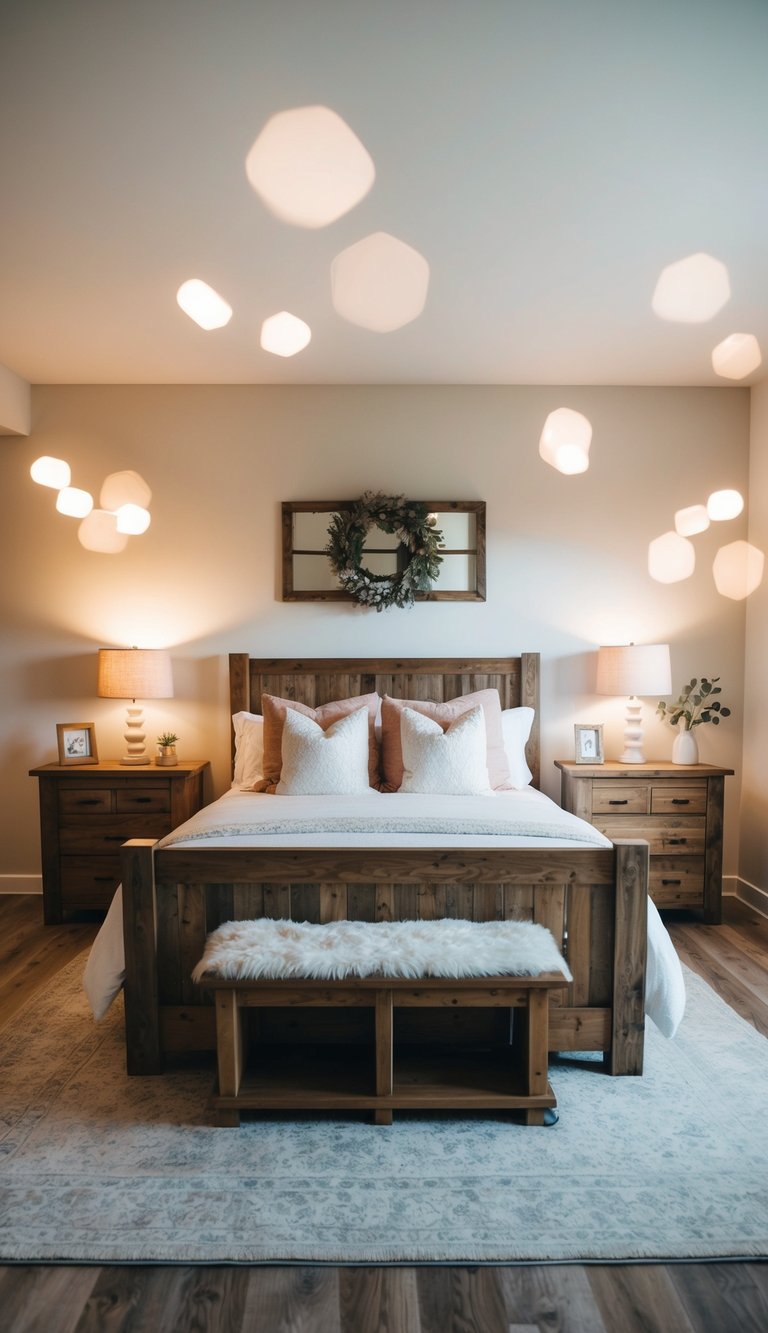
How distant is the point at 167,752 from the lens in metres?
4.32

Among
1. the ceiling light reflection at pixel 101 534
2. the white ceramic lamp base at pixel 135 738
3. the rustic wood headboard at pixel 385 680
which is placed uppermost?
the ceiling light reflection at pixel 101 534

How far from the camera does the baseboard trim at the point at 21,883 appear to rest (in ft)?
15.0

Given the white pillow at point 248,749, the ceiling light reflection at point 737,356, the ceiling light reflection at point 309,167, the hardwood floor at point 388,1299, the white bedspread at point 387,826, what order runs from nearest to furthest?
the hardwood floor at point 388,1299
the ceiling light reflection at point 309,167
the white bedspread at point 387,826
the ceiling light reflection at point 737,356
the white pillow at point 248,749

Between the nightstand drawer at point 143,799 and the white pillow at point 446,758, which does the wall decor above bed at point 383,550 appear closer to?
the white pillow at point 446,758

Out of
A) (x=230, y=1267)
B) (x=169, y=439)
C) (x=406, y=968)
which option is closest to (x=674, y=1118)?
(x=406, y=968)

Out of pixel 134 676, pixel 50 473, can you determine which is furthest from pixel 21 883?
pixel 50 473

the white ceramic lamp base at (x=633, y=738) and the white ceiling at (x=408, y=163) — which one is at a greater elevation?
the white ceiling at (x=408, y=163)

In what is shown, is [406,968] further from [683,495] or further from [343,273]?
[683,495]

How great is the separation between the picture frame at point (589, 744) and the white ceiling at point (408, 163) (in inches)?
72.7

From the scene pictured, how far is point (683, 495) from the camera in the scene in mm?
4535

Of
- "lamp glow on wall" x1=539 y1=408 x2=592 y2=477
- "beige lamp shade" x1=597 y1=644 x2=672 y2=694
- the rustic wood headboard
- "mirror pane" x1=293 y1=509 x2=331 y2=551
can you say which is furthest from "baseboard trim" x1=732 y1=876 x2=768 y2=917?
"mirror pane" x1=293 y1=509 x2=331 y2=551

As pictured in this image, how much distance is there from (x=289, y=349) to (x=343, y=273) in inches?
32.6

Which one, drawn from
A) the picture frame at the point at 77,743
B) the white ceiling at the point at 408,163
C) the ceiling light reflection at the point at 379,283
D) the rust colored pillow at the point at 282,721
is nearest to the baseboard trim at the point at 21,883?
the picture frame at the point at 77,743

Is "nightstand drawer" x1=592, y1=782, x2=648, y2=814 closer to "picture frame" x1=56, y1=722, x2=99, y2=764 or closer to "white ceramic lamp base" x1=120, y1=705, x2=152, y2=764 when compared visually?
"white ceramic lamp base" x1=120, y1=705, x2=152, y2=764
